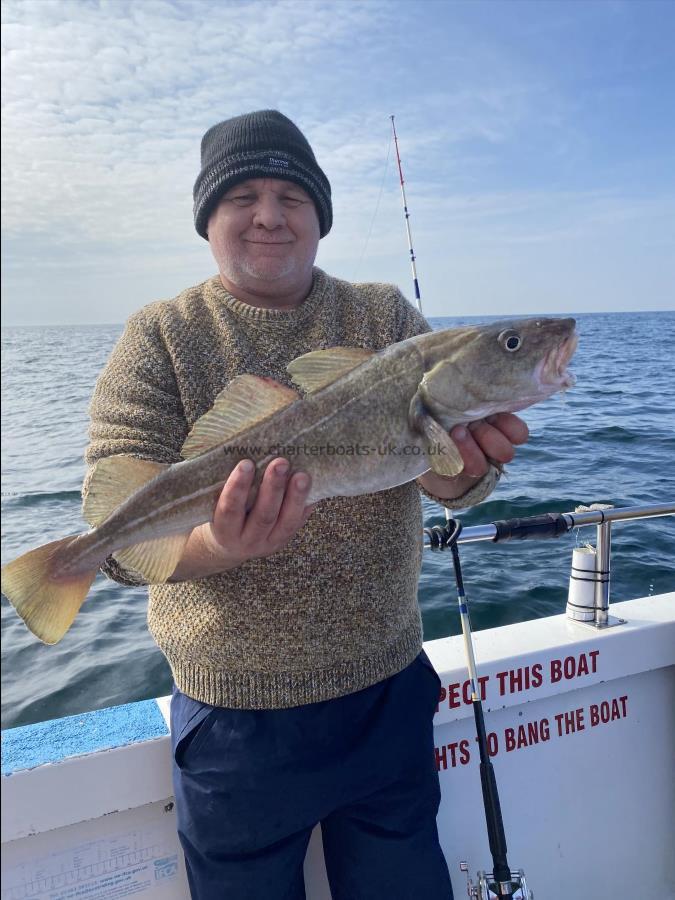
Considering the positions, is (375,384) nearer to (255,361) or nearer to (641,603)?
(255,361)

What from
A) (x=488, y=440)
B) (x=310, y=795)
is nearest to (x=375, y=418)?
(x=488, y=440)

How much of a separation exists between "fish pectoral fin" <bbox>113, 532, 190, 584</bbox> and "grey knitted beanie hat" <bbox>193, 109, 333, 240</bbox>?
147 cm

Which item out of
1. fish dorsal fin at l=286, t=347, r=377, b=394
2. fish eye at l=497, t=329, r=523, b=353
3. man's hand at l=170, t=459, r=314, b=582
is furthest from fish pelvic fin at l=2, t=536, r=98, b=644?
fish eye at l=497, t=329, r=523, b=353

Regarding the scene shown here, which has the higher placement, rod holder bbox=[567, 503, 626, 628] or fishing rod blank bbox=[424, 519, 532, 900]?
rod holder bbox=[567, 503, 626, 628]

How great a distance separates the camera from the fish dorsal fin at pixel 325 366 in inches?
95.6

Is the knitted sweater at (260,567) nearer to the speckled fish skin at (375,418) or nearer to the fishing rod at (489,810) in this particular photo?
the speckled fish skin at (375,418)

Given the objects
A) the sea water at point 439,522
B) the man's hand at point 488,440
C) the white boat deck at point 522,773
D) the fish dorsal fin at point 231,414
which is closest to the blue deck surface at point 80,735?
the white boat deck at point 522,773

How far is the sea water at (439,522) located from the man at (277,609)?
576 mm

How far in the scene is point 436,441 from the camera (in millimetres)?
2344

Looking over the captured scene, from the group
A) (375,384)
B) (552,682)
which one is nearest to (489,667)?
(552,682)

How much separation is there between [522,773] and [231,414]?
2793mm

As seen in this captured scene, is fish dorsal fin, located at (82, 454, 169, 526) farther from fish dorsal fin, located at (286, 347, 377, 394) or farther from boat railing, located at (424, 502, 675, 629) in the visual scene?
boat railing, located at (424, 502, 675, 629)

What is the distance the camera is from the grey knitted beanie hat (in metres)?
2.68

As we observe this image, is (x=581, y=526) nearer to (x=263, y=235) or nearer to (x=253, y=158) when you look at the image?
(x=263, y=235)
